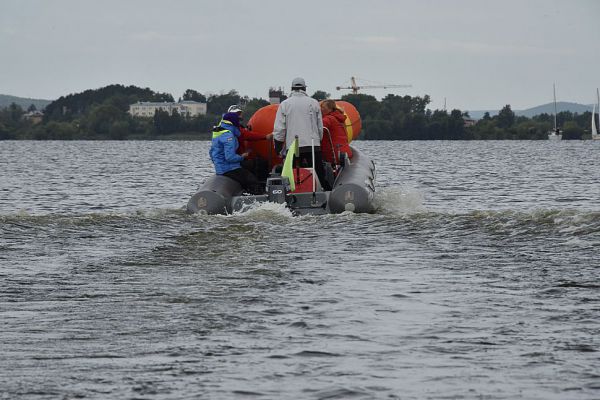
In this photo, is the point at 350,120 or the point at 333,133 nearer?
the point at 333,133

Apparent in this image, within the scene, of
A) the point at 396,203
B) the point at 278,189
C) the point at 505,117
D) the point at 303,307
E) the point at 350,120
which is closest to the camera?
the point at 303,307

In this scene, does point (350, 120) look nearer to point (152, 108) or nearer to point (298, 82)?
point (298, 82)

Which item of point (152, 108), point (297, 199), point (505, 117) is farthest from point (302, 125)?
point (152, 108)

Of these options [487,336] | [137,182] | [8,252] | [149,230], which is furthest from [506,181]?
[487,336]

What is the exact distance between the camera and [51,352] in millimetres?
6527

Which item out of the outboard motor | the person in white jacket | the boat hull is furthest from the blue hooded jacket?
the outboard motor

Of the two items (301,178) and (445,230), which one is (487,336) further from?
(301,178)

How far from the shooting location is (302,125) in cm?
1552

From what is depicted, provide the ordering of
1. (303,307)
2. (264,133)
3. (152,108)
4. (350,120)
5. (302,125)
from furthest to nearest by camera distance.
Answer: (152,108) < (350,120) < (264,133) < (302,125) < (303,307)

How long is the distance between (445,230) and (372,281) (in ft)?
13.2

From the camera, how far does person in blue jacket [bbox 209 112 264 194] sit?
15758 millimetres

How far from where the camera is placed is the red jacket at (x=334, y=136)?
1642 centimetres

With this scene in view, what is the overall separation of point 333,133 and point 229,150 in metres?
1.71

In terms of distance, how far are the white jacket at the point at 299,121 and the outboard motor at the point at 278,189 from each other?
0.90 m
